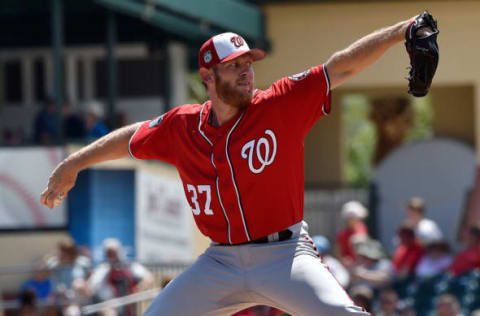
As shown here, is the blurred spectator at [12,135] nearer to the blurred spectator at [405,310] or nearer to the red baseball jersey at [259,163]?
the blurred spectator at [405,310]

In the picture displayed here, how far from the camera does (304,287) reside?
5547mm

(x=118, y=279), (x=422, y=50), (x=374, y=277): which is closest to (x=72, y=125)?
(x=118, y=279)

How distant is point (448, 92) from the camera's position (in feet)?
71.0

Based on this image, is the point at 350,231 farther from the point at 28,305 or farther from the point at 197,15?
the point at 28,305

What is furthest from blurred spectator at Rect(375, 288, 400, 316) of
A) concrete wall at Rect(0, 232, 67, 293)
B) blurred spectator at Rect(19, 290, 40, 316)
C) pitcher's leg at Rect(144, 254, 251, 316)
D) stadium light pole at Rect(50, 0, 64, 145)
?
pitcher's leg at Rect(144, 254, 251, 316)

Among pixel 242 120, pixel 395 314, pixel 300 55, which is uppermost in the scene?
pixel 300 55

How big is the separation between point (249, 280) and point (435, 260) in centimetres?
753

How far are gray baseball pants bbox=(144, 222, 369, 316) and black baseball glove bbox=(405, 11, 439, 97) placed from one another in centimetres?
98

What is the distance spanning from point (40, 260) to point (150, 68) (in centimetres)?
650

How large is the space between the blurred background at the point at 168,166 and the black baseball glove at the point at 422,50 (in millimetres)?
5782

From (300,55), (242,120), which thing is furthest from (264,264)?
(300,55)

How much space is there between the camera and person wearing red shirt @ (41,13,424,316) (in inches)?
225

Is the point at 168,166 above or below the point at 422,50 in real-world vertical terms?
below

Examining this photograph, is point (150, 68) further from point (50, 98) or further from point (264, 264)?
point (264, 264)
